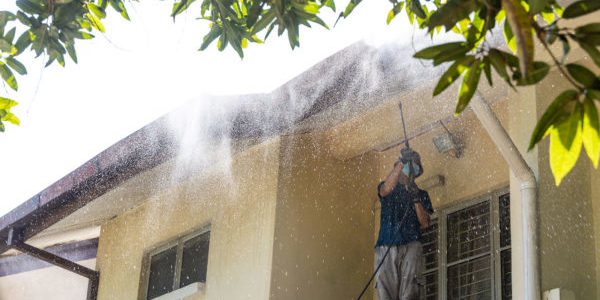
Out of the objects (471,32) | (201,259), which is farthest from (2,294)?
(471,32)

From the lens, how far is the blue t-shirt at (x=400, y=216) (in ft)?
22.3

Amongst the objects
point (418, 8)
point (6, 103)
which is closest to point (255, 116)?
point (6, 103)

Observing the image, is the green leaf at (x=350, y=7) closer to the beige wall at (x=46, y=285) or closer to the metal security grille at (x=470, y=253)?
the metal security grille at (x=470, y=253)

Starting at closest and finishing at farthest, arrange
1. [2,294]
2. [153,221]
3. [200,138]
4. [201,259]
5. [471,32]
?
[471,32] < [200,138] < [201,259] < [153,221] < [2,294]

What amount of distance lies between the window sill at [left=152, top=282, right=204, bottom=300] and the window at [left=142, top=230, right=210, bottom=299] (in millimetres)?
176

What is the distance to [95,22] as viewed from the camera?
4.82 metres

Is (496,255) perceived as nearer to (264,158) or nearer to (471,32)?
(264,158)

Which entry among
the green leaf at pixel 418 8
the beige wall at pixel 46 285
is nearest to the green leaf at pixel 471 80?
the green leaf at pixel 418 8

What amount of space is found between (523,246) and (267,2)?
2477 mm

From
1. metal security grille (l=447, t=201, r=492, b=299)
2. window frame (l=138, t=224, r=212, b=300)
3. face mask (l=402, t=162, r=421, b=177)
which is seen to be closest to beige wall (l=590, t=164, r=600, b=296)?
metal security grille (l=447, t=201, r=492, b=299)

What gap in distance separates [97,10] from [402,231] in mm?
3110

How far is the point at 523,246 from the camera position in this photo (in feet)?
17.9

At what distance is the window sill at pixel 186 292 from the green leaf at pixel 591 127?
20.5 ft

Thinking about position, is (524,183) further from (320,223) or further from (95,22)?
(95,22)
